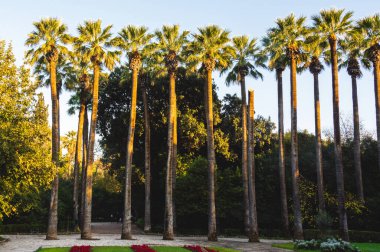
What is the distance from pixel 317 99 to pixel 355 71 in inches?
262

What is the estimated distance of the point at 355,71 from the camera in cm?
4134

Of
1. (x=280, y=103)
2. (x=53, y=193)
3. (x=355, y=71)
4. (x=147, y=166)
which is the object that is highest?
(x=355, y=71)

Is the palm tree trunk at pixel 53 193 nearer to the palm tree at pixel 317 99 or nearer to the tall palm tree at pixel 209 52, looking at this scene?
the tall palm tree at pixel 209 52

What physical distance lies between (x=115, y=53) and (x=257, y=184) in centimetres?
2016

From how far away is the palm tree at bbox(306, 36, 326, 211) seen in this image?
117 feet

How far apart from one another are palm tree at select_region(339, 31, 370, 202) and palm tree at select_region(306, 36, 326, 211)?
99.3 inches

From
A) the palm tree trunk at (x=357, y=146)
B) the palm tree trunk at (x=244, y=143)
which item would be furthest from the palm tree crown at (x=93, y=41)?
the palm tree trunk at (x=357, y=146)

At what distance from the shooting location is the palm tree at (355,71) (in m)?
37.8

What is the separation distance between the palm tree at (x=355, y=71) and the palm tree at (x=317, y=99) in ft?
8.28

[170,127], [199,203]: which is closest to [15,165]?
[170,127]

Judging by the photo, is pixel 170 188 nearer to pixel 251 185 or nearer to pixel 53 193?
pixel 251 185

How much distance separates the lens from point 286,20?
36844 millimetres

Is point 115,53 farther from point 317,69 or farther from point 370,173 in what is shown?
point 370,173

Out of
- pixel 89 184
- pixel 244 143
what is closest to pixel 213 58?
pixel 244 143
